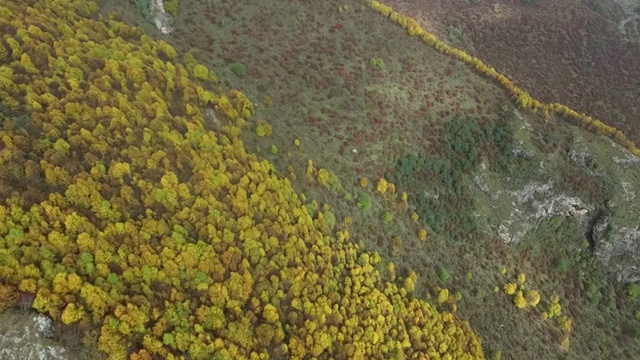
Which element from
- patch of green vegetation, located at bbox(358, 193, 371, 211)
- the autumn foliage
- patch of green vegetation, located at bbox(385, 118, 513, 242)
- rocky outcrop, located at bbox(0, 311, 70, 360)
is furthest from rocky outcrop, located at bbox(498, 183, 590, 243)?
rocky outcrop, located at bbox(0, 311, 70, 360)

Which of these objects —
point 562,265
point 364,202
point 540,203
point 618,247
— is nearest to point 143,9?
point 364,202

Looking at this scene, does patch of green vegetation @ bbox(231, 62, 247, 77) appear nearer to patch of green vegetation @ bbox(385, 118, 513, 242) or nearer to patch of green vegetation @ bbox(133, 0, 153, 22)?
patch of green vegetation @ bbox(133, 0, 153, 22)

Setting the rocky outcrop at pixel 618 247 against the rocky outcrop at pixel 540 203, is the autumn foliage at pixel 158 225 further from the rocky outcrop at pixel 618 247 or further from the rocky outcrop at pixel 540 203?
the rocky outcrop at pixel 618 247

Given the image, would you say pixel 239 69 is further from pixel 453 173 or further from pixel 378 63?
pixel 453 173

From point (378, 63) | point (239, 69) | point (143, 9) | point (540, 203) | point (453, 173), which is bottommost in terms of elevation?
point (453, 173)

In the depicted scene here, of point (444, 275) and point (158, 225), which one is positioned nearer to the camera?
point (158, 225)

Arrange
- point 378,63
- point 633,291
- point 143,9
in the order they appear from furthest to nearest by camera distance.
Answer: point 378,63
point 633,291
point 143,9

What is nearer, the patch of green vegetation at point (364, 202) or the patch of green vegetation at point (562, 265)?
the patch of green vegetation at point (364, 202)

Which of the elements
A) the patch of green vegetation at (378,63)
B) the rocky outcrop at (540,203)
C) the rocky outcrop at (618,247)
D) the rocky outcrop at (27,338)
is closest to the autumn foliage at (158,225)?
the rocky outcrop at (27,338)

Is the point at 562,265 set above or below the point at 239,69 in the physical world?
below
